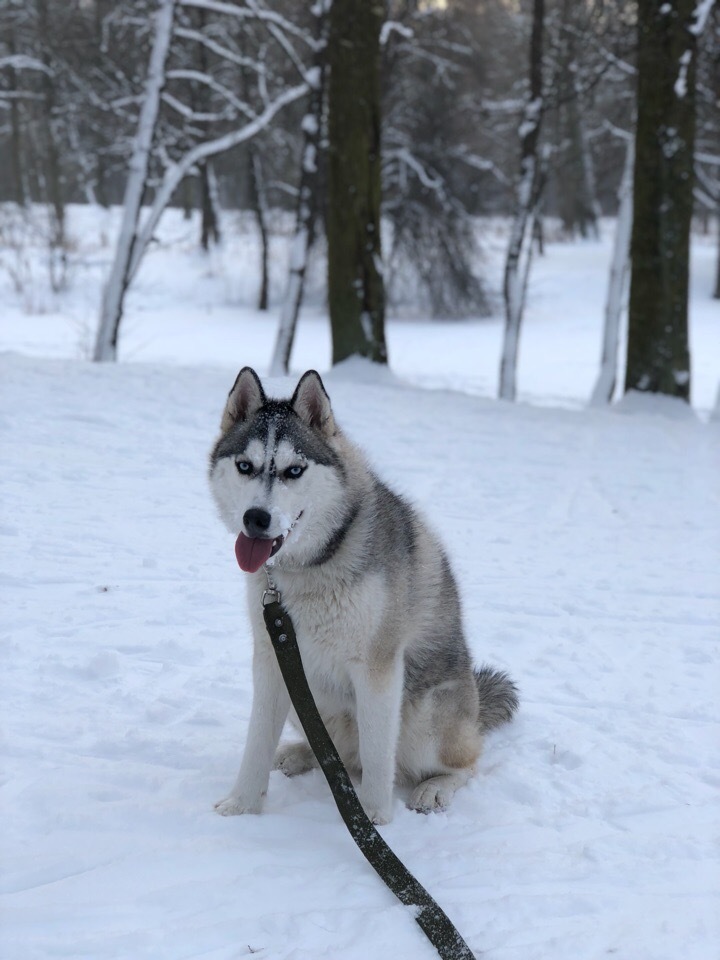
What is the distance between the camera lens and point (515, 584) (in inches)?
232

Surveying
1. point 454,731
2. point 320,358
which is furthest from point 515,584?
point 320,358

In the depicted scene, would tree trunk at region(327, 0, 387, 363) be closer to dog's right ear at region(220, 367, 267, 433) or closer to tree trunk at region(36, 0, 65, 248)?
tree trunk at region(36, 0, 65, 248)

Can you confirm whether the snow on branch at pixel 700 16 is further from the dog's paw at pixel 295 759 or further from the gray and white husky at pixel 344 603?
the dog's paw at pixel 295 759

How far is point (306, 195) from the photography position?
474 inches

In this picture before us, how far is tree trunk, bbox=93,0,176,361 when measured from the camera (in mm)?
11242

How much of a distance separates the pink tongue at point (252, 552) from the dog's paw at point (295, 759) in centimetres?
117

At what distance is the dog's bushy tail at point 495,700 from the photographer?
3.93 metres

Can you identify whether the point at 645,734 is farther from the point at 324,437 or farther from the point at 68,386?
the point at 68,386

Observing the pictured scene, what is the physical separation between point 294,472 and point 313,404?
35 cm

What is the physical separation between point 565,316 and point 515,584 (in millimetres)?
20730

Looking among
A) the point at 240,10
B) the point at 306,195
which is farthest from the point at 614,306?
the point at 240,10

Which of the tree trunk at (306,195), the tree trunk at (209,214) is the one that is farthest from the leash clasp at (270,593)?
the tree trunk at (209,214)

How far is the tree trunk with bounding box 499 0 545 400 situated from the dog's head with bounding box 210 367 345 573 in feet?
33.7

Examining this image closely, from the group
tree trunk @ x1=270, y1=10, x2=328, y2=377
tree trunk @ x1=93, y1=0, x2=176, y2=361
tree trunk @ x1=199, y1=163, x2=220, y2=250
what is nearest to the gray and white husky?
tree trunk @ x1=270, y1=10, x2=328, y2=377
